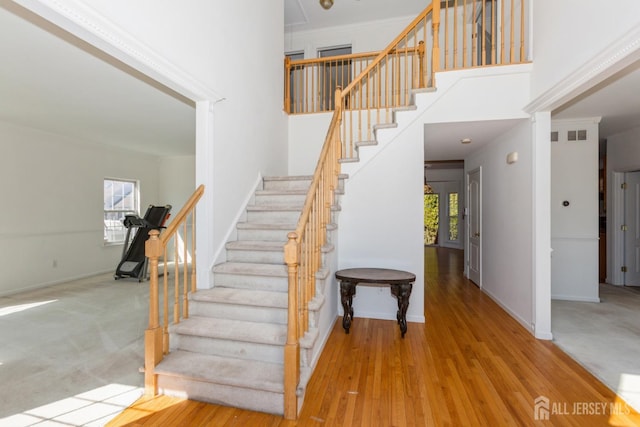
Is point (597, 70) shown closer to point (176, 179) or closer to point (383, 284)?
point (383, 284)

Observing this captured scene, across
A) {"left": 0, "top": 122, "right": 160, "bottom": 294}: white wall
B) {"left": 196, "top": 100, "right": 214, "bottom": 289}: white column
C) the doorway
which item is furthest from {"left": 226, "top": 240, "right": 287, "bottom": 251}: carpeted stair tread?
the doorway

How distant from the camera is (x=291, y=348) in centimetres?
195

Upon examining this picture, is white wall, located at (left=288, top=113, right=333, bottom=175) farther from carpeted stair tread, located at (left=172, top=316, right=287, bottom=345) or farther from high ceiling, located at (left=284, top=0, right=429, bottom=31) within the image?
carpeted stair tread, located at (left=172, top=316, right=287, bottom=345)

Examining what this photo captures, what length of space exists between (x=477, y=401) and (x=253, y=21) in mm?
4325

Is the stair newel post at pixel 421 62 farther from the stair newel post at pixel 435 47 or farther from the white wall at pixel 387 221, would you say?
the white wall at pixel 387 221

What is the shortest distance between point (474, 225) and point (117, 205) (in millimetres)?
7516

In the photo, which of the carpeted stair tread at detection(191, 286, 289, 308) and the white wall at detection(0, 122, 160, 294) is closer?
the carpeted stair tread at detection(191, 286, 289, 308)

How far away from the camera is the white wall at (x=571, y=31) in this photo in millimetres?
1950

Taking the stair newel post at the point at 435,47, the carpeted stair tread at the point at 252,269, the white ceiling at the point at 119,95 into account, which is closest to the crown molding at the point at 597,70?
the white ceiling at the point at 119,95

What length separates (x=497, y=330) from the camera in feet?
10.9

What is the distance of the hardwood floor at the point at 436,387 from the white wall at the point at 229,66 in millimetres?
1460

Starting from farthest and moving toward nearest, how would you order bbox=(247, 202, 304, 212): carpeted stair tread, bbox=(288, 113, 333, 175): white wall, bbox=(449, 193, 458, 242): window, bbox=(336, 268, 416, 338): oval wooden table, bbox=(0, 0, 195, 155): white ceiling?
bbox=(449, 193, 458, 242): window < bbox=(288, 113, 333, 175): white wall < bbox=(247, 202, 304, 212): carpeted stair tread < bbox=(336, 268, 416, 338): oval wooden table < bbox=(0, 0, 195, 155): white ceiling

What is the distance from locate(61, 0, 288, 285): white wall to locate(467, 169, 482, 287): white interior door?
3.49 m

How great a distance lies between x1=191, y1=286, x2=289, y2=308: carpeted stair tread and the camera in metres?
2.46
